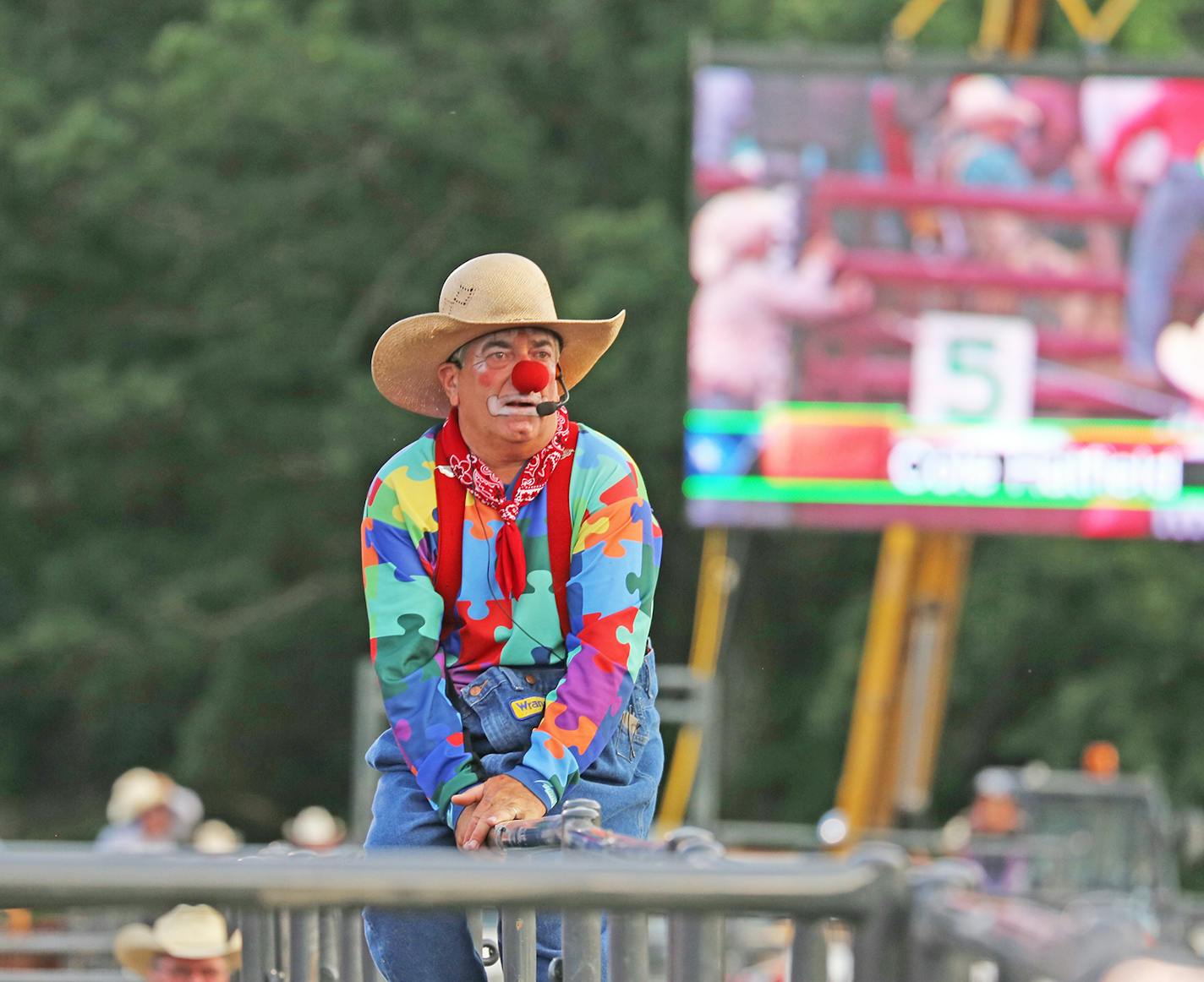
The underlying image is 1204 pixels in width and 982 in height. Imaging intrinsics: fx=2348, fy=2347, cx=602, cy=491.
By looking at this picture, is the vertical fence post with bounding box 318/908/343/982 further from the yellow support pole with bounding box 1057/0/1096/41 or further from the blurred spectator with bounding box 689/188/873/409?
the yellow support pole with bounding box 1057/0/1096/41

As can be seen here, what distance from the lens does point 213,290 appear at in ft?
76.2

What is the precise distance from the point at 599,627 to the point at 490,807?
309 mm

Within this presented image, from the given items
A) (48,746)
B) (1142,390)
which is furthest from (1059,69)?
(48,746)

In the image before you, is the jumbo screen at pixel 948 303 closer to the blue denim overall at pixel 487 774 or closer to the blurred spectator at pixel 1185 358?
the blurred spectator at pixel 1185 358

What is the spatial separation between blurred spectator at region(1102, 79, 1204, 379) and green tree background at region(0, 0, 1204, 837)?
8936 mm

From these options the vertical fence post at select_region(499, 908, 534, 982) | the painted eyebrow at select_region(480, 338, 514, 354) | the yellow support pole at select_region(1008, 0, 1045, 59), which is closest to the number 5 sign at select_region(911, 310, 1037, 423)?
the yellow support pole at select_region(1008, 0, 1045, 59)

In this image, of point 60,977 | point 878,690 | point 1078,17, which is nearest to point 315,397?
point 878,690

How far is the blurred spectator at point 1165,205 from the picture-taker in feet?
41.7

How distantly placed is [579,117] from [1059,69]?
1190 cm

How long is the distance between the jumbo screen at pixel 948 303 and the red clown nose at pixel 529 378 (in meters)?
9.11

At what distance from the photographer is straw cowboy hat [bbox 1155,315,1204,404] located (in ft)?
41.3

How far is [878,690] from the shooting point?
15.1 m

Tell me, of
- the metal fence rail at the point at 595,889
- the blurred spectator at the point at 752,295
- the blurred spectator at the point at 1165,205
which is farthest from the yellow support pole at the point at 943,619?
the metal fence rail at the point at 595,889

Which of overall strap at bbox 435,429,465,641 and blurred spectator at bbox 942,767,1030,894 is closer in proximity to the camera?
overall strap at bbox 435,429,465,641
